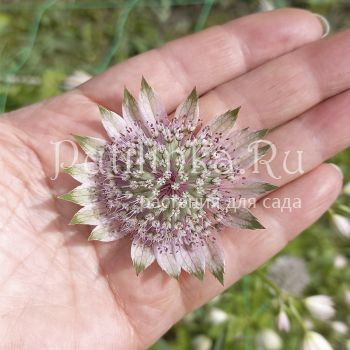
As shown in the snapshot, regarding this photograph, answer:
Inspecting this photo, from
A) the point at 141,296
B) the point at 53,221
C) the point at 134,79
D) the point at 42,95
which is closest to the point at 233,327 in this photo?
the point at 141,296

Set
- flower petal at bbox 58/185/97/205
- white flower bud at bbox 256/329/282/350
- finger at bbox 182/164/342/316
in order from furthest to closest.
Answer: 1. white flower bud at bbox 256/329/282/350
2. finger at bbox 182/164/342/316
3. flower petal at bbox 58/185/97/205

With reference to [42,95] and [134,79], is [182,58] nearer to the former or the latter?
[134,79]

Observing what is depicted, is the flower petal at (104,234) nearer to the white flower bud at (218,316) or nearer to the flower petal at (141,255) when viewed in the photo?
the flower petal at (141,255)

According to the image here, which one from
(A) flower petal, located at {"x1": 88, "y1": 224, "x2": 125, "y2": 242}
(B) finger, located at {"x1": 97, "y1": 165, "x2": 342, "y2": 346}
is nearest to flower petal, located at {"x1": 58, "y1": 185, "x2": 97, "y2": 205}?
(A) flower petal, located at {"x1": 88, "y1": 224, "x2": 125, "y2": 242}

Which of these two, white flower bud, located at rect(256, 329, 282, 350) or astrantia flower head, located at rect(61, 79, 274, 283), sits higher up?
astrantia flower head, located at rect(61, 79, 274, 283)

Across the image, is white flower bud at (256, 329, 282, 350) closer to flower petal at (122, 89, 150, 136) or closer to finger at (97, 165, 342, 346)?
finger at (97, 165, 342, 346)

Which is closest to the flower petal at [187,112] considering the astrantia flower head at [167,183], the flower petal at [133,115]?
the astrantia flower head at [167,183]

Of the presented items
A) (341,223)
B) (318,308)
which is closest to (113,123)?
(341,223)
